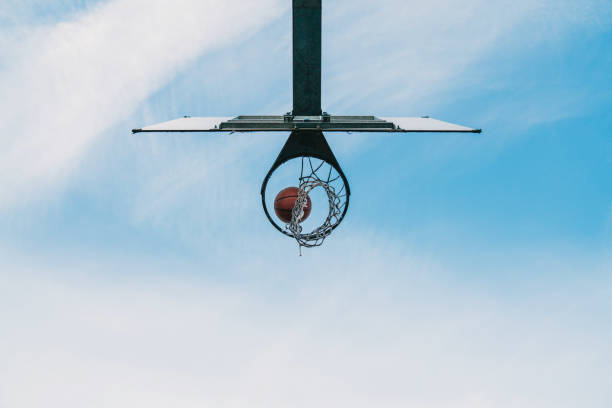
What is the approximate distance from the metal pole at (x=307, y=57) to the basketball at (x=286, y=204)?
1.53 meters

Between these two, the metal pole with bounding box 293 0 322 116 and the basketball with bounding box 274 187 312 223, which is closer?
the basketball with bounding box 274 187 312 223

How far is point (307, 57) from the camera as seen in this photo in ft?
32.1

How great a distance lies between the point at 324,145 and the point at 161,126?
9.61ft

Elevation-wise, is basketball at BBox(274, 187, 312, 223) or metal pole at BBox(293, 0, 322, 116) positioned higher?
metal pole at BBox(293, 0, 322, 116)

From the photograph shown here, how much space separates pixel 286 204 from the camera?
953 centimetres

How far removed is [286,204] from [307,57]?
8.71 feet

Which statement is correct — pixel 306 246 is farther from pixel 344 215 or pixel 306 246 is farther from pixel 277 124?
pixel 277 124

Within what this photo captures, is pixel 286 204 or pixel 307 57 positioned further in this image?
pixel 307 57

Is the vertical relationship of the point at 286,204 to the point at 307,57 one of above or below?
below

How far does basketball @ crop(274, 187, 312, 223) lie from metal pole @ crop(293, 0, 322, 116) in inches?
60.4

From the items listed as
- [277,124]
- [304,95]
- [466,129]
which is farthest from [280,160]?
[466,129]

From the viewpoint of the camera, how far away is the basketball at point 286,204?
9.52 meters

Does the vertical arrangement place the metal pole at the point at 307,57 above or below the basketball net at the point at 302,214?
above

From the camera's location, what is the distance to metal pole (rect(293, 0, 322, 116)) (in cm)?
963
